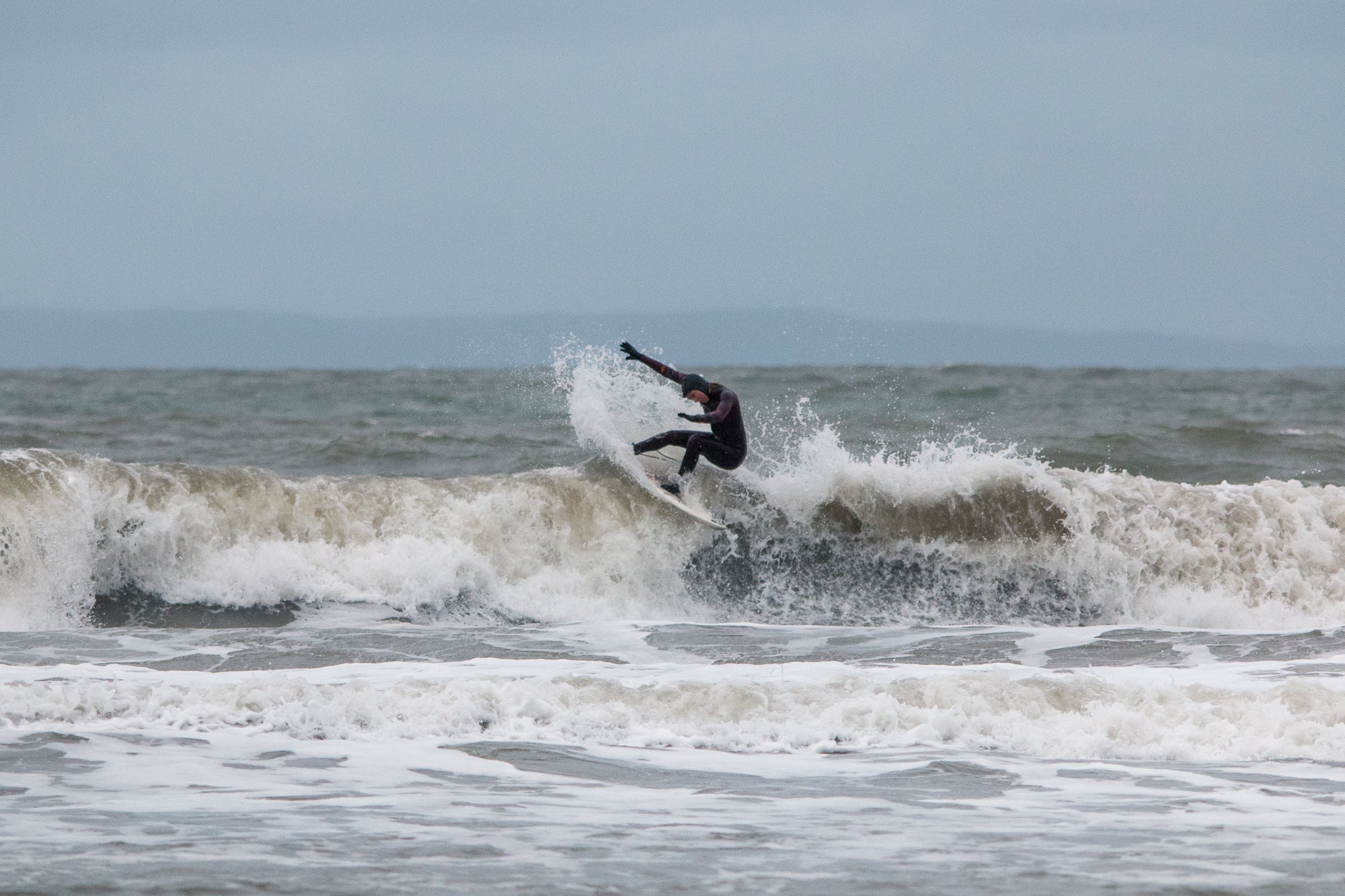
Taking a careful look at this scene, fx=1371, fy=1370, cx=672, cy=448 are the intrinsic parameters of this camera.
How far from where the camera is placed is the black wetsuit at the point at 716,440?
13008mm

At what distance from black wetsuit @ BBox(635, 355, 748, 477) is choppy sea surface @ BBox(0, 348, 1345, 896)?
0.77m

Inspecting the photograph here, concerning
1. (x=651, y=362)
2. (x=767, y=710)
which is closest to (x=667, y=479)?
(x=651, y=362)

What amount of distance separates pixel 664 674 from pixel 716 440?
4079 mm

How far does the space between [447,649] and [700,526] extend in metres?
4.28

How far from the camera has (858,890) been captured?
5.41 m

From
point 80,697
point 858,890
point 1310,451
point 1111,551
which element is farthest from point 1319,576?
point 80,697

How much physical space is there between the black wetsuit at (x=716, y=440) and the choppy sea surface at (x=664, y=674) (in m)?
0.77

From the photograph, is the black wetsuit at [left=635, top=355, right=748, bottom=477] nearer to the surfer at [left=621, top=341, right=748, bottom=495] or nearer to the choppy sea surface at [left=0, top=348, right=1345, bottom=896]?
the surfer at [left=621, top=341, right=748, bottom=495]

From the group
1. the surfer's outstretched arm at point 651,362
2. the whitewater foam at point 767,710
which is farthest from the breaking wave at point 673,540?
the whitewater foam at point 767,710

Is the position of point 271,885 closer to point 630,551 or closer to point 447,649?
point 447,649

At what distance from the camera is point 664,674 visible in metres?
9.48

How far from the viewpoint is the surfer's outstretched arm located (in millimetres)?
11703

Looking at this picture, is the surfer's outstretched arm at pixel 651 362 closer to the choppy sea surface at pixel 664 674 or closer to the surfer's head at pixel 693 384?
the surfer's head at pixel 693 384

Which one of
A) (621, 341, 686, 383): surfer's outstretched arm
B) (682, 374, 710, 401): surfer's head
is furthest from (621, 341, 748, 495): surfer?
(621, 341, 686, 383): surfer's outstretched arm
